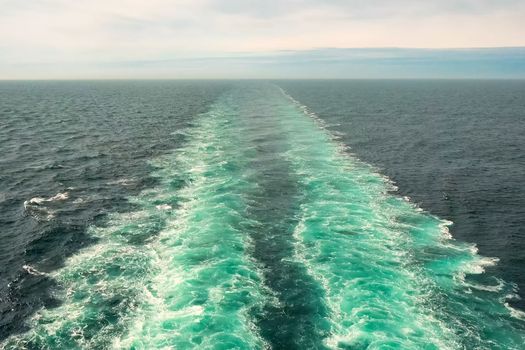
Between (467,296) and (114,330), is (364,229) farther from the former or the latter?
(114,330)

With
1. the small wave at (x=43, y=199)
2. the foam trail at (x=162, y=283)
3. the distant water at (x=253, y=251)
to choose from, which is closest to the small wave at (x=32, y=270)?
the distant water at (x=253, y=251)

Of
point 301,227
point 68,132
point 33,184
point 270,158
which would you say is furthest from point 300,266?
point 68,132

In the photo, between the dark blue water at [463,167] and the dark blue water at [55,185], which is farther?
the dark blue water at [463,167]

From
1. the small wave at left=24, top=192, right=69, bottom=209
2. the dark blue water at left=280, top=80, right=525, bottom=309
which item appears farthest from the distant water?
the dark blue water at left=280, top=80, right=525, bottom=309

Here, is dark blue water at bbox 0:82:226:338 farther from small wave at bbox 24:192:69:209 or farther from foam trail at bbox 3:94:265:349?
foam trail at bbox 3:94:265:349

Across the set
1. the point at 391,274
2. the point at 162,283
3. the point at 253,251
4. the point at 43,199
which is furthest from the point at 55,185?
the point at 391,274

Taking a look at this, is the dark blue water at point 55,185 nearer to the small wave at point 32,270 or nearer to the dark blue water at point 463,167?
the small wave at point 32,270

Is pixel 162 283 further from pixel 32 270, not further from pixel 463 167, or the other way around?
pixel 463 167

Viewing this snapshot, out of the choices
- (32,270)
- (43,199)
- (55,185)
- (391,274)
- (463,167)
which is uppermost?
(463,167)

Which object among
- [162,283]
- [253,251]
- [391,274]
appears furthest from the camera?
[253,251]
